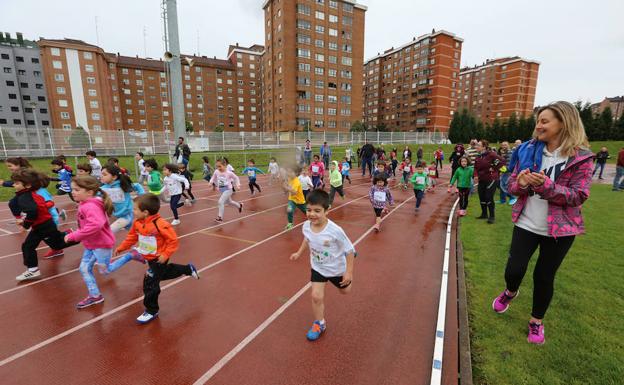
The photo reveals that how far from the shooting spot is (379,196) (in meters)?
7.23

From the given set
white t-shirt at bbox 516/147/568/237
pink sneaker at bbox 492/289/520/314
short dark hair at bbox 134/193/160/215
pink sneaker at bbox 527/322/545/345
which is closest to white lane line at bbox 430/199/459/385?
pink sneaker at bbox 492/289/520/314

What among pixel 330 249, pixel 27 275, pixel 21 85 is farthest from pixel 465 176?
pixel 21 85

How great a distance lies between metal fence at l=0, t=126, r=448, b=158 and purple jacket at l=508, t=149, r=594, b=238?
46.2ft

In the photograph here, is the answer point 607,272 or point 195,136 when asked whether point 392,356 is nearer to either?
point 607,272

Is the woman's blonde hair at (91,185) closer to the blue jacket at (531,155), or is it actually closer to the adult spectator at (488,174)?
the blue jacket at (531,155)

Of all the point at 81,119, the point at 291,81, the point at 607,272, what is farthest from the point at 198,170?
the point at 81,119

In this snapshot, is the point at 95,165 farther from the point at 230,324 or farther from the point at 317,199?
the point at 317,199

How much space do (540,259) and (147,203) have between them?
4184mm

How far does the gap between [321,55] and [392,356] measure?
2256 inches

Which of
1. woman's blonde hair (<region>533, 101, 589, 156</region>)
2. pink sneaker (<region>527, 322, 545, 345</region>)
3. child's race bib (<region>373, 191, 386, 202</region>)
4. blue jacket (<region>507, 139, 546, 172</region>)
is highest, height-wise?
woman's blonde hair (<region>533, 101, 589, 156</region>)

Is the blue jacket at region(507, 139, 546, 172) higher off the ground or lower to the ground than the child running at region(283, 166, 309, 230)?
higher

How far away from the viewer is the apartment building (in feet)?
178

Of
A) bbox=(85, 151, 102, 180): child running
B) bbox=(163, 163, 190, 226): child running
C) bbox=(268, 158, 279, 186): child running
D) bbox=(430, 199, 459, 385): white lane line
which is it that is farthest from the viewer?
bbox=(268, 158, 279, 186): child running

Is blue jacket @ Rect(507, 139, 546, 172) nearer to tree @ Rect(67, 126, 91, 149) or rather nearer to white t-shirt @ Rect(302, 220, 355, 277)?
white t-shirt @ Rect(302, 220, 355, 277)
